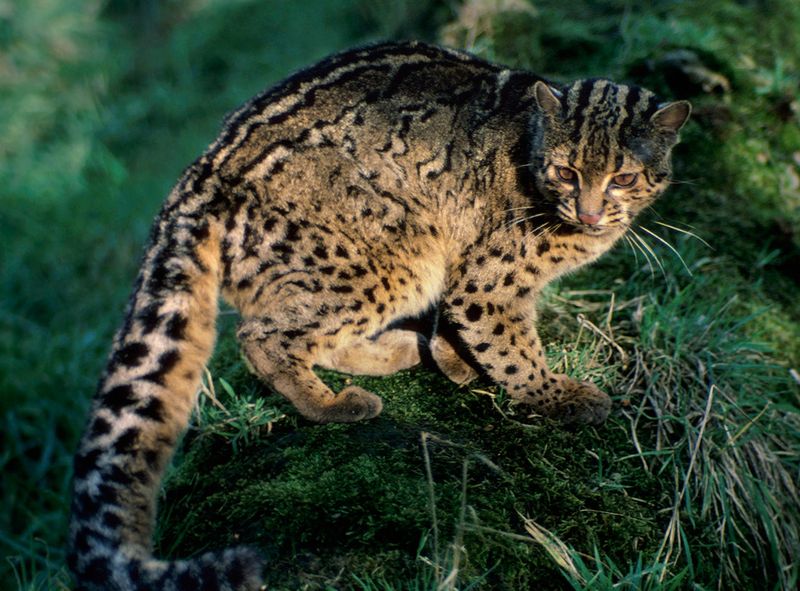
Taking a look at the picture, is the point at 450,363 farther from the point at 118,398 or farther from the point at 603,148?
the point at 118,398

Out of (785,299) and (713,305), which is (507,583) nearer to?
(713,305)

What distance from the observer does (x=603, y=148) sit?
4.16 meters

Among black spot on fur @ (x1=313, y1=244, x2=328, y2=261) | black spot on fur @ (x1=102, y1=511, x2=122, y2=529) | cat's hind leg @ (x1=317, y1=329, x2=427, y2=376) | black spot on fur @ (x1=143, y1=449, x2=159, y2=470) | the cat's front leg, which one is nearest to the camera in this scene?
black spot on fur @ (x1=102, y1=511, x2=122, y2=529)

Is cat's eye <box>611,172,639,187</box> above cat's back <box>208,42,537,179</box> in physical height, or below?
below

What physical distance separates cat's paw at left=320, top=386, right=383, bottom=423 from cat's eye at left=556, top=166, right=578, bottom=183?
1.41m

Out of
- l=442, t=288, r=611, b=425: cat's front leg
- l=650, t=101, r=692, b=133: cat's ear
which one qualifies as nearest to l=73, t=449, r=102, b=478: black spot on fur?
l=442, t=288, r=611, b=425: cat's front leg

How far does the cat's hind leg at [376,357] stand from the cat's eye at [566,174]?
1225 millimetres

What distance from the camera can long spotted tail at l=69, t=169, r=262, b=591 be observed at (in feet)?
11.3

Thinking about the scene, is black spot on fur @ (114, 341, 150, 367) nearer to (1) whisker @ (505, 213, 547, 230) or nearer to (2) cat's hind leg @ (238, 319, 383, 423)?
(2) cat's hind leg @ (238, 319, 383, 423)

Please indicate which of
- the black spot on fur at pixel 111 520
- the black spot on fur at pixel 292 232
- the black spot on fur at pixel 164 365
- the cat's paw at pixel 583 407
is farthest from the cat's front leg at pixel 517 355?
the black spot on fur at pixel 111 520

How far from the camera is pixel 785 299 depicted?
5387mm

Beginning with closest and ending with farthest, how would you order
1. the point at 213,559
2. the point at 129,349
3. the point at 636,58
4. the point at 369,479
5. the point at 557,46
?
the point at 213,559 < the point at 369,479 < the point at 129,349 < the point at 636,58 < the point at 557,46

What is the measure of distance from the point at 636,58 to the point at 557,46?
0.87 m

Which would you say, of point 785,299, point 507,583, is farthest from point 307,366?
point 785,299
